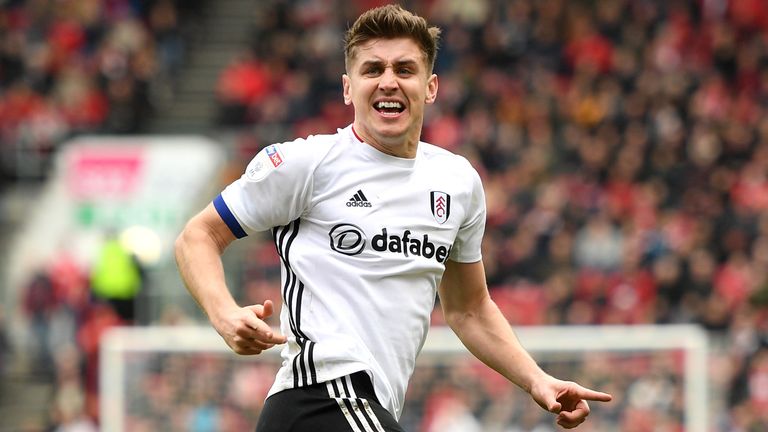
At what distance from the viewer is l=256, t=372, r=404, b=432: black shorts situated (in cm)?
480

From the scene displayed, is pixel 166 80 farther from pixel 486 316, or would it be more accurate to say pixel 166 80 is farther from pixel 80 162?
pixel 486 316

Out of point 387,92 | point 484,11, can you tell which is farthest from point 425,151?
point 484,11

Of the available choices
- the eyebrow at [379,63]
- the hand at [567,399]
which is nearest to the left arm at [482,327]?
the hand at [567,399]

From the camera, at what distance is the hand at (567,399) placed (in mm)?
5086

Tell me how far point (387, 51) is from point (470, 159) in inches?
533

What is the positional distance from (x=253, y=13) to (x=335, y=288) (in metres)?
20.6

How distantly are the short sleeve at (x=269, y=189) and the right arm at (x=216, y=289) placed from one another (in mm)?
62

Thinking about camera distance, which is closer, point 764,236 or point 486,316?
point 486,316

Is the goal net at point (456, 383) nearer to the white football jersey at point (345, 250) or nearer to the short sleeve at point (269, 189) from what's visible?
the white football jersey at point (345, 250)

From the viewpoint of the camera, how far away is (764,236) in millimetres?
15836

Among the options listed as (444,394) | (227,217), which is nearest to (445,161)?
(227,217)

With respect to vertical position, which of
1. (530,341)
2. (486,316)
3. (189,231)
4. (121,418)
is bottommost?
(121,418)

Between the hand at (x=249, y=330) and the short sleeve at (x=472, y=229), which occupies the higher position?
the short sleeve at (x=472, y=229)

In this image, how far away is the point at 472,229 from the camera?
17.6ft
